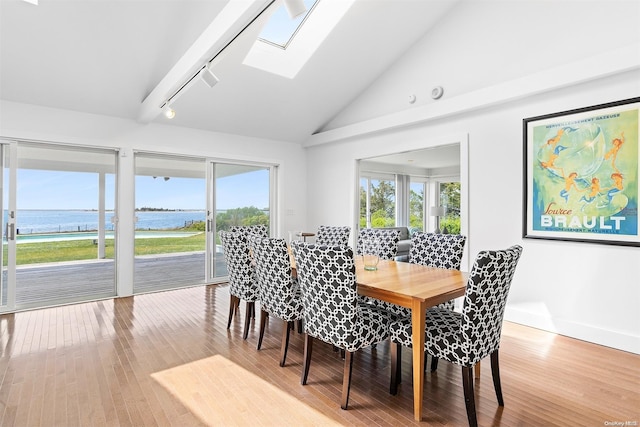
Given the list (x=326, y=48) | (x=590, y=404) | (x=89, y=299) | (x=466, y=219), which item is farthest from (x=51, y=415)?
(x=326, y=48)

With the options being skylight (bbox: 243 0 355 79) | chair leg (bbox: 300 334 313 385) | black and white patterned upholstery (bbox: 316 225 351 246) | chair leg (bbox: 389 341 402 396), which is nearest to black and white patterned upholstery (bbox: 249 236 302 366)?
chair leg (bbox: 300 334 313 385)

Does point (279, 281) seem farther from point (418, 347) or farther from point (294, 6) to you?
point (294, 6)

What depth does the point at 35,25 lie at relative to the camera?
10.8ft

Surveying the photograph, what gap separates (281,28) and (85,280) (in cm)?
488

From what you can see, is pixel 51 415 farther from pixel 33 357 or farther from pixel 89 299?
pixel 89 299

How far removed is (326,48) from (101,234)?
13.8ft

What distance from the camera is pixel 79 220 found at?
5039 millimetres

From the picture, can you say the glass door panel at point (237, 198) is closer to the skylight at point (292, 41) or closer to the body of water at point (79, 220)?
the body of water at point (79, 220)

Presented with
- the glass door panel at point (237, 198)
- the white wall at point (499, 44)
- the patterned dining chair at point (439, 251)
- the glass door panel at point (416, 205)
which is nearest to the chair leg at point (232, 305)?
the patterned dining chair at point (439, 251)

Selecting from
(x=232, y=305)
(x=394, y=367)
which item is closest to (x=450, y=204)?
(x=232, y=305)

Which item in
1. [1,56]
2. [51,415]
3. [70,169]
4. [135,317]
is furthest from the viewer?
[70,169]

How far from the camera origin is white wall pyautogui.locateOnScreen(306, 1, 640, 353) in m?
3.07

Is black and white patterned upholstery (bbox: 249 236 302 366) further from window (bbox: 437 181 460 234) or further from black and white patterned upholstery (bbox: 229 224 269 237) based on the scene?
window (bbox: 437 181 460 234)

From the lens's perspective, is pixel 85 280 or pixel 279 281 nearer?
pixel 279 281
